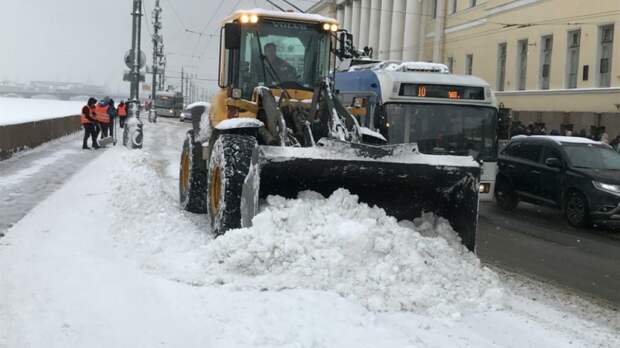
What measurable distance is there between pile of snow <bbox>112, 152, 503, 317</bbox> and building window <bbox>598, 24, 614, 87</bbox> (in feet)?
69.4

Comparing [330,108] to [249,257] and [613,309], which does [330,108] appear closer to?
[249,257]

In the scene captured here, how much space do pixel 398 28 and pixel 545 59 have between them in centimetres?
2164

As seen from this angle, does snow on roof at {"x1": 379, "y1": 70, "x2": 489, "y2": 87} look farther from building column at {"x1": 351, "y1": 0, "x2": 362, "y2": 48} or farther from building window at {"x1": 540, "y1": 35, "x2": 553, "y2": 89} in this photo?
building column at {"x1": 351, "y1": 0, "x2": 362, "y2": 48}

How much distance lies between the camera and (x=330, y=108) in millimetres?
9047

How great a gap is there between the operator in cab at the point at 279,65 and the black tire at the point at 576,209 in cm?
651

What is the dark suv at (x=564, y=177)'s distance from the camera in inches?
504

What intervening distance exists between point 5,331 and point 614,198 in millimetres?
10660

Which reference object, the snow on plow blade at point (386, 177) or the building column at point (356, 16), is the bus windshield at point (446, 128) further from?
the building column at point (356, 16)

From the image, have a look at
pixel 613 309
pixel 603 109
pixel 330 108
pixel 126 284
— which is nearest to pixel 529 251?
pixel 613 309

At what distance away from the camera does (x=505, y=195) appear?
15.6m

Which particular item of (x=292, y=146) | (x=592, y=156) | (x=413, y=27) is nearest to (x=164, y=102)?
(x=413, y=27)

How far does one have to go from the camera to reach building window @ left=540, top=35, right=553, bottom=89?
31.0m

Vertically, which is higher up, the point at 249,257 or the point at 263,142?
the point at 263,142

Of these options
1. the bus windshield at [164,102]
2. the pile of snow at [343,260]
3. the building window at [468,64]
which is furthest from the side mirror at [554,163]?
the bus windshield at [164,102]
